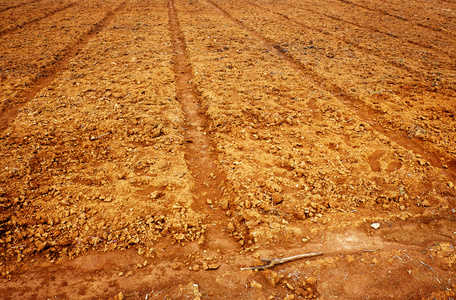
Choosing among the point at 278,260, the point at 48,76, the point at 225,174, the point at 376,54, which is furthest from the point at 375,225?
the point at 48,76

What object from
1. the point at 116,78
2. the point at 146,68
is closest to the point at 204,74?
the point at 146,68

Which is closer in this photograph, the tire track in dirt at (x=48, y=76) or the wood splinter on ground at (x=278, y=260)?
the wood splinter on ground at (x=278, y=260)

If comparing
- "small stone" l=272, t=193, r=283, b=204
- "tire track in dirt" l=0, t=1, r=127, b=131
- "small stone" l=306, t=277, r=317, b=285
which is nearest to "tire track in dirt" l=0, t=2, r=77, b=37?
"tire track in dirt" l=0, t=1, r=127, b=131

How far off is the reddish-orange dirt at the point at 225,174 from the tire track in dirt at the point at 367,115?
37mm

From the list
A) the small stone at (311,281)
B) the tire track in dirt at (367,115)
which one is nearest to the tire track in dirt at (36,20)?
the tire track in dirt at (367,115)

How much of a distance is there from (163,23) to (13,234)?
40.7 feet

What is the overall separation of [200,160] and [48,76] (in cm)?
605

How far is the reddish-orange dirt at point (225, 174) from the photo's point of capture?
2732 mm

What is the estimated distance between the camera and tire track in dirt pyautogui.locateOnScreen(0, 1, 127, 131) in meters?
5.31

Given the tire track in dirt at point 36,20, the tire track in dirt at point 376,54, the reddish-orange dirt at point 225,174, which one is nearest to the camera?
the reddish-orange dirt at point 225,174

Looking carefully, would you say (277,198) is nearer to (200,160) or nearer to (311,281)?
(311,281)

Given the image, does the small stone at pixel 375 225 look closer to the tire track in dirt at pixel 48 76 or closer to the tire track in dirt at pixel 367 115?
the tire track in dirt at pixel 367 115

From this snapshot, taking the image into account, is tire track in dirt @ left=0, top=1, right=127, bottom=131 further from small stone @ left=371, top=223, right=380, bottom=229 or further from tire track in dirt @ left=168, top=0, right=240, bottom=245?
small stone @ left=371, top=223, right=380, bottom=229

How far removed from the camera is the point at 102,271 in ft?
9.07
